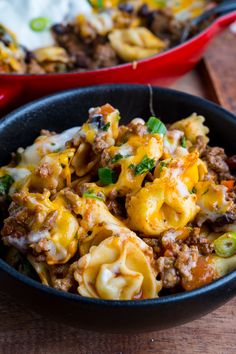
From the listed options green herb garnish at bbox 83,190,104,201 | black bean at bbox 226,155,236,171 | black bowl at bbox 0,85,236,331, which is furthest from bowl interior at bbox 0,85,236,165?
green herb garnish at bbox 83,190,104,201

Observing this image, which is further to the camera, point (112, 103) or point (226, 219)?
point (112, 103)

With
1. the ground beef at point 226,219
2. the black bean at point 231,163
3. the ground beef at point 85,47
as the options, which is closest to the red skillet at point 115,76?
the ground beef at point 85,47

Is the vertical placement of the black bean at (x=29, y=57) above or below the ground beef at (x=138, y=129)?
below

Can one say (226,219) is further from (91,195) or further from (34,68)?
(34,68)

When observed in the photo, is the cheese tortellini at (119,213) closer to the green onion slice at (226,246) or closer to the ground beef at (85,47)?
the green onion slice at (226,246)

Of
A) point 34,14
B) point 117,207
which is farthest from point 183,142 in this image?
point 34,14

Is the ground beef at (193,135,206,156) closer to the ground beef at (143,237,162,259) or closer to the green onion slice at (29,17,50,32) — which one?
the ground beef at (143,237,162,259)

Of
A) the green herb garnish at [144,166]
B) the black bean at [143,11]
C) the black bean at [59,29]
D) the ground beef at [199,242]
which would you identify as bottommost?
the black bean at [143,11]

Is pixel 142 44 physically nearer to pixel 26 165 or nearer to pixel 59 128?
pixel 59 128

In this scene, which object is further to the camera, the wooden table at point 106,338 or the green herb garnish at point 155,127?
the green herb garnish at point 155,127
